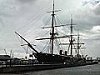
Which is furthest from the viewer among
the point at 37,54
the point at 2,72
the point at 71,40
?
the point at 71,40

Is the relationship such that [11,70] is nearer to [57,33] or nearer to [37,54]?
[37,54]

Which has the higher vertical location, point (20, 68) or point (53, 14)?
point (53, 14)

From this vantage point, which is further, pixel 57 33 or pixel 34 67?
pixel 57 33

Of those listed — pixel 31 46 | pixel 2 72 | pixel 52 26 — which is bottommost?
pixel 2 72

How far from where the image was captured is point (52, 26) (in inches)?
4830

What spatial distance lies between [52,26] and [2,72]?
7019 cm

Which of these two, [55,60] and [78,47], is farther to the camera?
[78,47]

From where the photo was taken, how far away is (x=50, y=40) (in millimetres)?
123625

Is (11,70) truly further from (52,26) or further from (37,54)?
(52,26)

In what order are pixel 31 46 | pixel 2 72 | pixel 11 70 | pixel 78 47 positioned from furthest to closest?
pixel 78 47
pixel 31 46
pixel 11 70
pixel 2 72

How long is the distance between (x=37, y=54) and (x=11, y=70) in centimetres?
5752

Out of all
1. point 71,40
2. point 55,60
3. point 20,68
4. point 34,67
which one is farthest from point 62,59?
point 20,68

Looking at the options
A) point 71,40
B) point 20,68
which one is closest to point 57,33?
point 71,40

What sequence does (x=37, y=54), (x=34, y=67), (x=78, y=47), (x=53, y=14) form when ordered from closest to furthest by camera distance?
(x=34, y=67) → (x=37, y=54) → (x=53, y=14) → (x=78, y=47)
